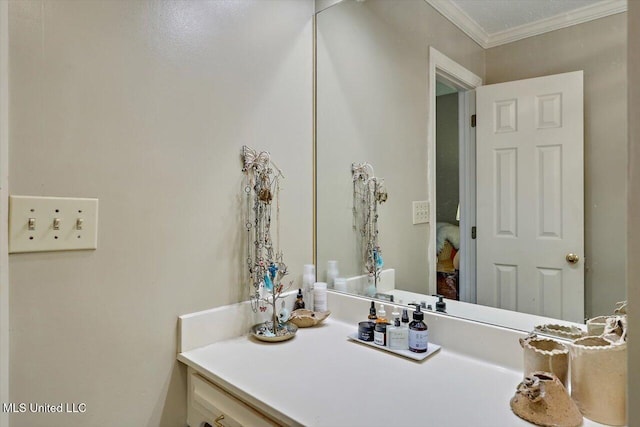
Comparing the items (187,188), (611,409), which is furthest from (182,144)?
(611,409)

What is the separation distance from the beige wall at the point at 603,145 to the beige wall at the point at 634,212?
0.65 meters

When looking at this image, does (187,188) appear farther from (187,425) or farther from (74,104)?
(187,425)

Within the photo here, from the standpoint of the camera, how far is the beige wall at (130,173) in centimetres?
78

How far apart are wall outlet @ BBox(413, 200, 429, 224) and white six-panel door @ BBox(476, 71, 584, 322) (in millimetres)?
203

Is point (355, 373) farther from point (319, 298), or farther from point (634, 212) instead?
point (634, 212)

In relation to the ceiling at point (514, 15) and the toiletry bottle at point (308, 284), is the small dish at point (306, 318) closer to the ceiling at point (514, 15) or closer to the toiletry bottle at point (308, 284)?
the toiletry bottle at point (308, 284)

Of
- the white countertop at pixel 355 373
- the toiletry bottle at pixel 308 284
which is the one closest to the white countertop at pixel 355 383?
the white countertop at pixel 355 373

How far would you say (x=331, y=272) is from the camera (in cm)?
144

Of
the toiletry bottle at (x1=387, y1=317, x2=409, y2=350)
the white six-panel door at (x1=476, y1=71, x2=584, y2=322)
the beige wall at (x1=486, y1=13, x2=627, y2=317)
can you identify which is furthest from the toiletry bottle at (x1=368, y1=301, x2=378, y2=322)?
the beige wall at (x1=486, y1=13, x2=627, y2=317)

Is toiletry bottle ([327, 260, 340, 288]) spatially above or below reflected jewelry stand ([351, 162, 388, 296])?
below

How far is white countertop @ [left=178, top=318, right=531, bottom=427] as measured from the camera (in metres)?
0.72

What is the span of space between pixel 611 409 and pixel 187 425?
3.42ft

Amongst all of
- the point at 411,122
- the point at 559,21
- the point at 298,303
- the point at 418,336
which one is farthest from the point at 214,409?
the point at 559,21

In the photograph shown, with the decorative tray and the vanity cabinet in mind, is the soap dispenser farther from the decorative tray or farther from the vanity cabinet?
the vanity cabinet
